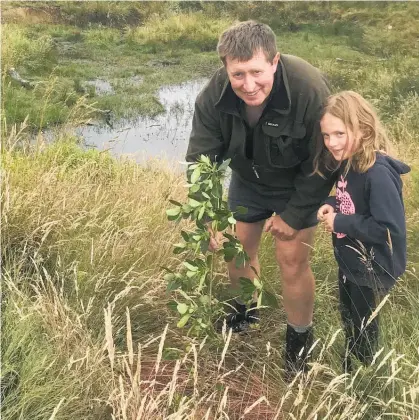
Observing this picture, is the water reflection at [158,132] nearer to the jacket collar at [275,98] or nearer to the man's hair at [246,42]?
the jacket collar at [275,98]

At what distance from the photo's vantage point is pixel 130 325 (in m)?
2.19

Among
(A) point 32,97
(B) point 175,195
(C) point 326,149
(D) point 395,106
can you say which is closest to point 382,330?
(C) point 326,149

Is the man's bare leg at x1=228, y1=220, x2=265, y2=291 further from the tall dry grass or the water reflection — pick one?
the water reflection

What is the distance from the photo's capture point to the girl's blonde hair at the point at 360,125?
94.0 inches

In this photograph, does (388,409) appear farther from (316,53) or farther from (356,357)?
(316,53)

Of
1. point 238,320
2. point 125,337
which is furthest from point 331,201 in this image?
point 125,337

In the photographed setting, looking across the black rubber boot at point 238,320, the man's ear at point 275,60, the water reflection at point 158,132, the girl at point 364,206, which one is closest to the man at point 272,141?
the man's ear at point 275,60

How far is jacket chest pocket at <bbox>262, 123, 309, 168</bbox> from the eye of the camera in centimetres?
260

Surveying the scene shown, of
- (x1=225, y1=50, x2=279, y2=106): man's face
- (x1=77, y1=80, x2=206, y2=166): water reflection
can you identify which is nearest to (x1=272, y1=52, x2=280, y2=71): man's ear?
(x1=225, y1=50, x2=279, y2=106): man's face

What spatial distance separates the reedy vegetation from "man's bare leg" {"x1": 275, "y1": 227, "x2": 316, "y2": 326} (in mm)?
173

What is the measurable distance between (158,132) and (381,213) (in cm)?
805

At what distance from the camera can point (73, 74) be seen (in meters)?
13.1

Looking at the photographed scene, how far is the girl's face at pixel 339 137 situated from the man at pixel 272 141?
0.16 metres

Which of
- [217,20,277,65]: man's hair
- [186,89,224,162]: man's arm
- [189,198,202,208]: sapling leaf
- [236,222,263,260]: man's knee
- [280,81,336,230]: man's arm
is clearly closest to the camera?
[189,198,202,208]: sapling leaf
